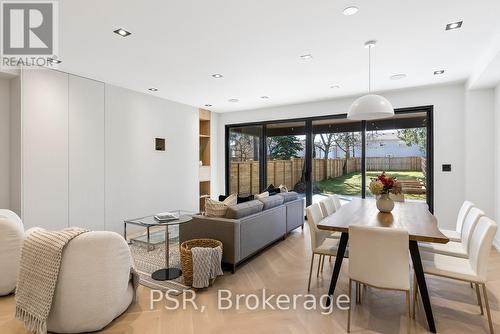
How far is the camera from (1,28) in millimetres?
2625

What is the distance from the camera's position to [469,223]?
2.56 metres

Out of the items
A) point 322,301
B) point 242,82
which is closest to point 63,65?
point 242,82

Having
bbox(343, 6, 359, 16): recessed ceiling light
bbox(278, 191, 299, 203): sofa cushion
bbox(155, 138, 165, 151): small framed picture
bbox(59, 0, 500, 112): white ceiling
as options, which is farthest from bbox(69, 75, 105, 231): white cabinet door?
bbox(343, 6, 359, 16): recessed ceiling light

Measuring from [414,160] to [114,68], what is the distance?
213 inches

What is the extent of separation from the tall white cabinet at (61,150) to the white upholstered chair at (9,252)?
1.15 metres

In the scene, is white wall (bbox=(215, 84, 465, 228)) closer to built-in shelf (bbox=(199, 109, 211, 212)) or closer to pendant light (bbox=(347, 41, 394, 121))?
pendant light (bbox=(347, 41, 394, 121))

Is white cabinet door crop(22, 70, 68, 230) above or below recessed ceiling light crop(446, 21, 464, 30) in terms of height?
below

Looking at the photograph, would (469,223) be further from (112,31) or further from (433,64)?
(112,31)

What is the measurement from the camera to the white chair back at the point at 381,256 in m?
1.96

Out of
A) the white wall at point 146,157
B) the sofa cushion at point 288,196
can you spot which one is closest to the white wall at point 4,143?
the white wall at point 146,157

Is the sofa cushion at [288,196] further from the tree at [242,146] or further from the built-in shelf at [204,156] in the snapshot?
the built-in shelf at [204,156]

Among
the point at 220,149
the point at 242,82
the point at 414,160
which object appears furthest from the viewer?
the point at 220,149

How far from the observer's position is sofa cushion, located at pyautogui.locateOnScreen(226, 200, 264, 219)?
330 centimetres

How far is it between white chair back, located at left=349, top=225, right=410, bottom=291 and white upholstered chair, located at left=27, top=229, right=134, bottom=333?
1.91 meters
